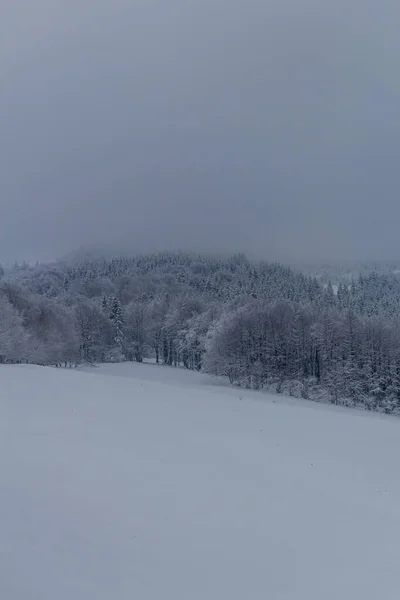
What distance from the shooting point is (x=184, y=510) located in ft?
25.4

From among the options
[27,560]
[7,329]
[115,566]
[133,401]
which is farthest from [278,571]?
[7,329]

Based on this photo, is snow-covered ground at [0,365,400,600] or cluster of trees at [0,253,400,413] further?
cluster of trees at [0,253,400,413]

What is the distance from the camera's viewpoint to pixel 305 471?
11.4 metres

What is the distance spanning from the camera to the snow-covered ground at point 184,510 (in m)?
5.68

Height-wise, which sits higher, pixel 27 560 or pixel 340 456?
pixel 27 560

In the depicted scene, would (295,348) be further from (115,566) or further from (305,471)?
(115,566)

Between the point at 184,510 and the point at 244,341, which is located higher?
the point at 244,341

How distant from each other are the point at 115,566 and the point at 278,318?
52.1 m

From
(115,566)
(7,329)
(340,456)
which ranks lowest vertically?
(340,456)

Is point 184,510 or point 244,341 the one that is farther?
point 244,341

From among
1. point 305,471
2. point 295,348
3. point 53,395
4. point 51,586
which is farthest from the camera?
point 295,348

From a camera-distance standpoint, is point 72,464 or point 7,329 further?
point 7,329

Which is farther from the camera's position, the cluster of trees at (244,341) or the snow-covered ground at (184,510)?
the cluster of trees at (244,341)

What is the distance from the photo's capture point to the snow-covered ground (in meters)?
5.68
